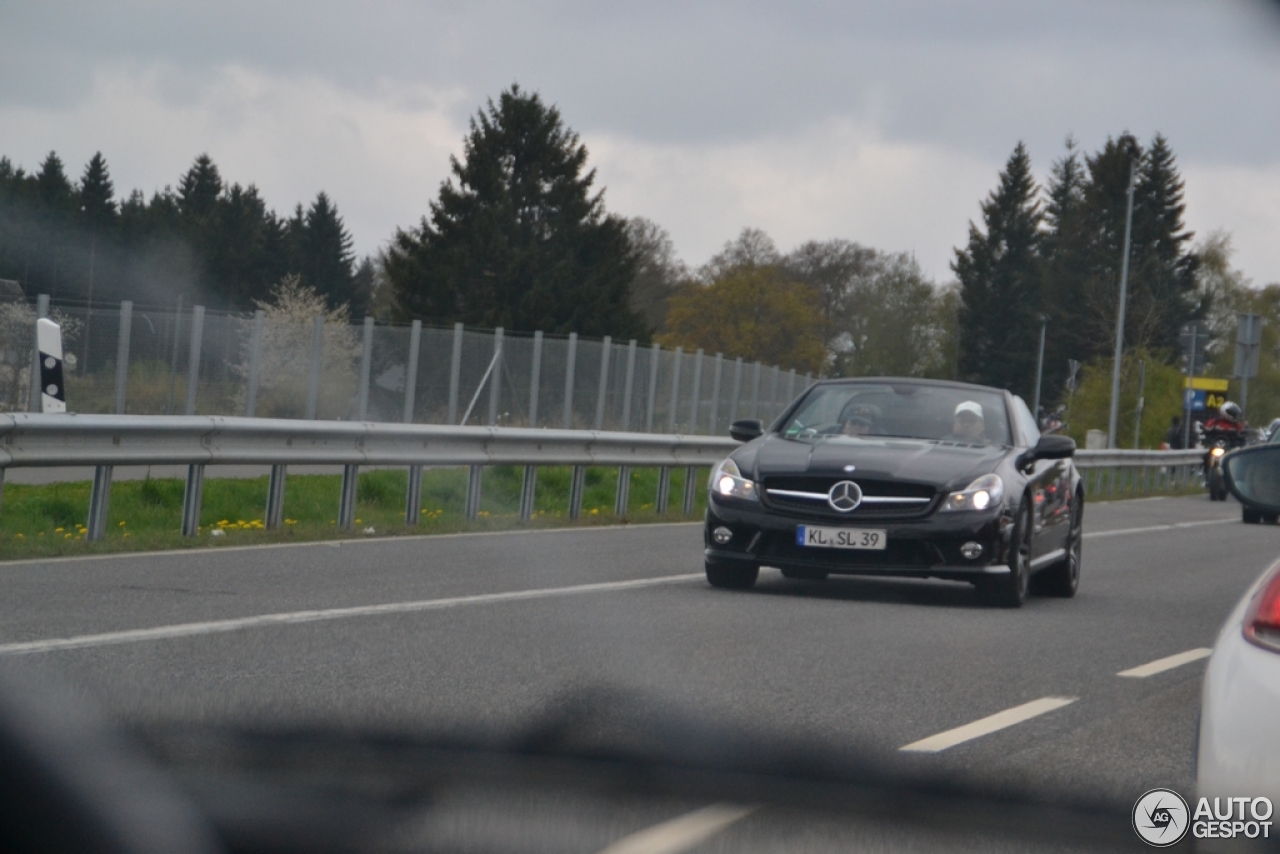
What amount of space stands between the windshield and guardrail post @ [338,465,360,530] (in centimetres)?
435

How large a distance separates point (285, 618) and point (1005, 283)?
4.53 meters

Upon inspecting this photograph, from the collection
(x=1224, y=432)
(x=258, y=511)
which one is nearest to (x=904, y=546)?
(x=258, y=511)

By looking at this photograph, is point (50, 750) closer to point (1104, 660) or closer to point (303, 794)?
point (303, 794)

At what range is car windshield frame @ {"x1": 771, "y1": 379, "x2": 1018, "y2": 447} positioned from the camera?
11.5m

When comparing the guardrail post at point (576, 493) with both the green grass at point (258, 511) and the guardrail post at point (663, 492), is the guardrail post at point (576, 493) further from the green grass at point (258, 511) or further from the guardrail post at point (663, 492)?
the guardrail post at point (663, 492)

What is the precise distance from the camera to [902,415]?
11.7 metres

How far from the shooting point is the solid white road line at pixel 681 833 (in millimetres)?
3625

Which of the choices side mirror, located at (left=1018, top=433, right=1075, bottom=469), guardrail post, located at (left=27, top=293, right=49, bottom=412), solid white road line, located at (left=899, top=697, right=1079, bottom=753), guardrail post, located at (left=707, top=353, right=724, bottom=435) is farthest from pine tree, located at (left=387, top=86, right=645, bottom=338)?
guardrail post, located at (left=707, top=353, right=724, bottom=435)

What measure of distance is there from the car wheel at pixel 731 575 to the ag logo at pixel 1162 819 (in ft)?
24.5

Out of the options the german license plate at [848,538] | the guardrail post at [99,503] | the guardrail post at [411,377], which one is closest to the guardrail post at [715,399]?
the guardrail post at [411,377]

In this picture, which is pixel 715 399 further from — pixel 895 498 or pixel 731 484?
pixel 895 498

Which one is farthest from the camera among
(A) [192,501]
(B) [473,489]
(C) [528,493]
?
(C) [528,493]

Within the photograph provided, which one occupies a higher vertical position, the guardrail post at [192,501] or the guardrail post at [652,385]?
the guardrail post at [652,385]

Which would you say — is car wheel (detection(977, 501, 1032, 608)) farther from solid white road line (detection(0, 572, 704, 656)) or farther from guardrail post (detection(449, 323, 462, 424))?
guardrail post (detection(449, 323, 462, 424))
